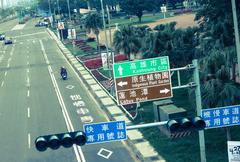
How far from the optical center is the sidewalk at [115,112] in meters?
25.1

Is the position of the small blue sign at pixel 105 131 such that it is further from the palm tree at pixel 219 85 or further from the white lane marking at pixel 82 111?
the white lane marking at pixel 82 111

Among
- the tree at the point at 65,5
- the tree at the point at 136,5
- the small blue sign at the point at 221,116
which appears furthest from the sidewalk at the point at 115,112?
the tree at the point at 65,5

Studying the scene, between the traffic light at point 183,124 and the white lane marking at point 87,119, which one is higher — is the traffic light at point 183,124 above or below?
above

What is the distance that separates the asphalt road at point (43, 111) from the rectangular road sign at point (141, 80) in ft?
17.9

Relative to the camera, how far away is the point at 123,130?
18859 millimetres

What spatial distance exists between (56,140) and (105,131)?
132 inches

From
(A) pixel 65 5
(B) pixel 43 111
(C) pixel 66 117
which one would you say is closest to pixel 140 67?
(C) pixel 66 117

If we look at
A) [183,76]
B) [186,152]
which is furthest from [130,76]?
[183,76]

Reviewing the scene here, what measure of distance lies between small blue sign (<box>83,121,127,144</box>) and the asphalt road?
6634mm

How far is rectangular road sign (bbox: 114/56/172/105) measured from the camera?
834 inches

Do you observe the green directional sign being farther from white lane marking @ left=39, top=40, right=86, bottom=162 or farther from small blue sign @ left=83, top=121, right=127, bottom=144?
white lane marking @ left=39, top=40, right=86, bottom=162

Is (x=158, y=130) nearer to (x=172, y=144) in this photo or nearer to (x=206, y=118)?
(x=172, y=144)

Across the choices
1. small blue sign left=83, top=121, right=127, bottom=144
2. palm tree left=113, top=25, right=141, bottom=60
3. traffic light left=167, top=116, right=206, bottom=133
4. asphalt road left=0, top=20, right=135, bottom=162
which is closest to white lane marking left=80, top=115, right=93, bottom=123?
asphalt road left=0, top=20, right=135, bottom=162

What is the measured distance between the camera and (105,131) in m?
18.9
